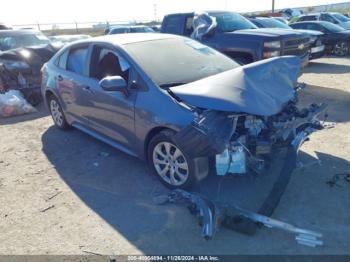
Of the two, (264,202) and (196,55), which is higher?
(196,55)

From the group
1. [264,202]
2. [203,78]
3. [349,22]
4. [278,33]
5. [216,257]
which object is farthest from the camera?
[349,22]

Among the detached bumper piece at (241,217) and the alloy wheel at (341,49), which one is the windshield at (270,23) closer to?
the alloy wheel at (341,49)

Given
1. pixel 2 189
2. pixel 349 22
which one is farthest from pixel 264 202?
pixel 349 22

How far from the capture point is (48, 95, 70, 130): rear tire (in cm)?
656

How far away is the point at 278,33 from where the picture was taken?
8102mm

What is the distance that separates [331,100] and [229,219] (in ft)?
17.8

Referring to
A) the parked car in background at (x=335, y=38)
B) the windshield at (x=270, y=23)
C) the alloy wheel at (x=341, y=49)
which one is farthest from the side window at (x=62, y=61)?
the alloy wheel at (x=341, y=49)

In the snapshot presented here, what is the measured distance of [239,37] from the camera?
8.12 metres

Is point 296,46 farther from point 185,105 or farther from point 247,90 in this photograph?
point 185,105

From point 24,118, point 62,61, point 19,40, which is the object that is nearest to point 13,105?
point 24,118

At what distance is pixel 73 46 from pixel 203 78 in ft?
8.33

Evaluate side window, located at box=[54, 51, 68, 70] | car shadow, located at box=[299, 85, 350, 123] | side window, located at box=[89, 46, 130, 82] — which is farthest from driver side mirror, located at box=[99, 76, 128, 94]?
car shadow, located at box=[299, 85, 350, 123]

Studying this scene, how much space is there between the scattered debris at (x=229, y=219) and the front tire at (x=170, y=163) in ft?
1.04

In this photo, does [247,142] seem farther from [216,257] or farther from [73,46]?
[73,46]
